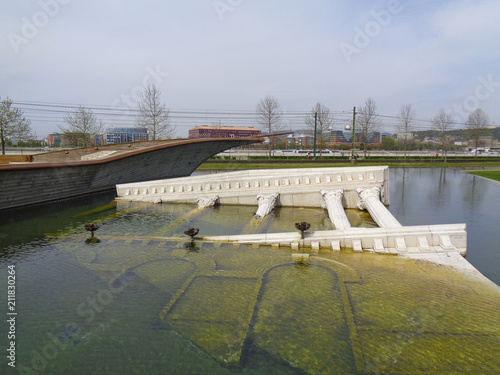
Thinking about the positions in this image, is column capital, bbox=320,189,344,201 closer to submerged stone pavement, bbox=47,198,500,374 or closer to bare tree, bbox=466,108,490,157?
submerged stone pavement, bbox=47,198,500,374

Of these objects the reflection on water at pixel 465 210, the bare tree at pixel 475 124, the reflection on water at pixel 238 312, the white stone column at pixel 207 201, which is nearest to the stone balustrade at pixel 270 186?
the white stone column at pixel 207 201

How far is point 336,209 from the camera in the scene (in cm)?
1187

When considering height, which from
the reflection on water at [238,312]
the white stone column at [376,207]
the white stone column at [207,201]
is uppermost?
the white stone column at [376,207]

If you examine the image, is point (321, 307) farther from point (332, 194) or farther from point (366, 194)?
point (366, 194)

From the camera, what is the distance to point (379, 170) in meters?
15.2

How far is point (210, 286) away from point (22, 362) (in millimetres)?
3319

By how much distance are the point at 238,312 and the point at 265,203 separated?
8969 mm

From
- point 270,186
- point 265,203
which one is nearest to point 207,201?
point 265,203

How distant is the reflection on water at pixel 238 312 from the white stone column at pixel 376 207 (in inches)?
91.6

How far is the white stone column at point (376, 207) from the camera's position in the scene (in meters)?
10.1

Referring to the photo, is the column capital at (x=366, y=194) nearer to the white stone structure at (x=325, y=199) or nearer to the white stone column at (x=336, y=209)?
the white stone structure at (x=325, y=199)

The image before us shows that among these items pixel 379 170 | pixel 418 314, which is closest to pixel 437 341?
pixel 418 314

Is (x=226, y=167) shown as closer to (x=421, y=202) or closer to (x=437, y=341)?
(x=421, y=202)

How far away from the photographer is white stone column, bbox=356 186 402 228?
33.1 feet
